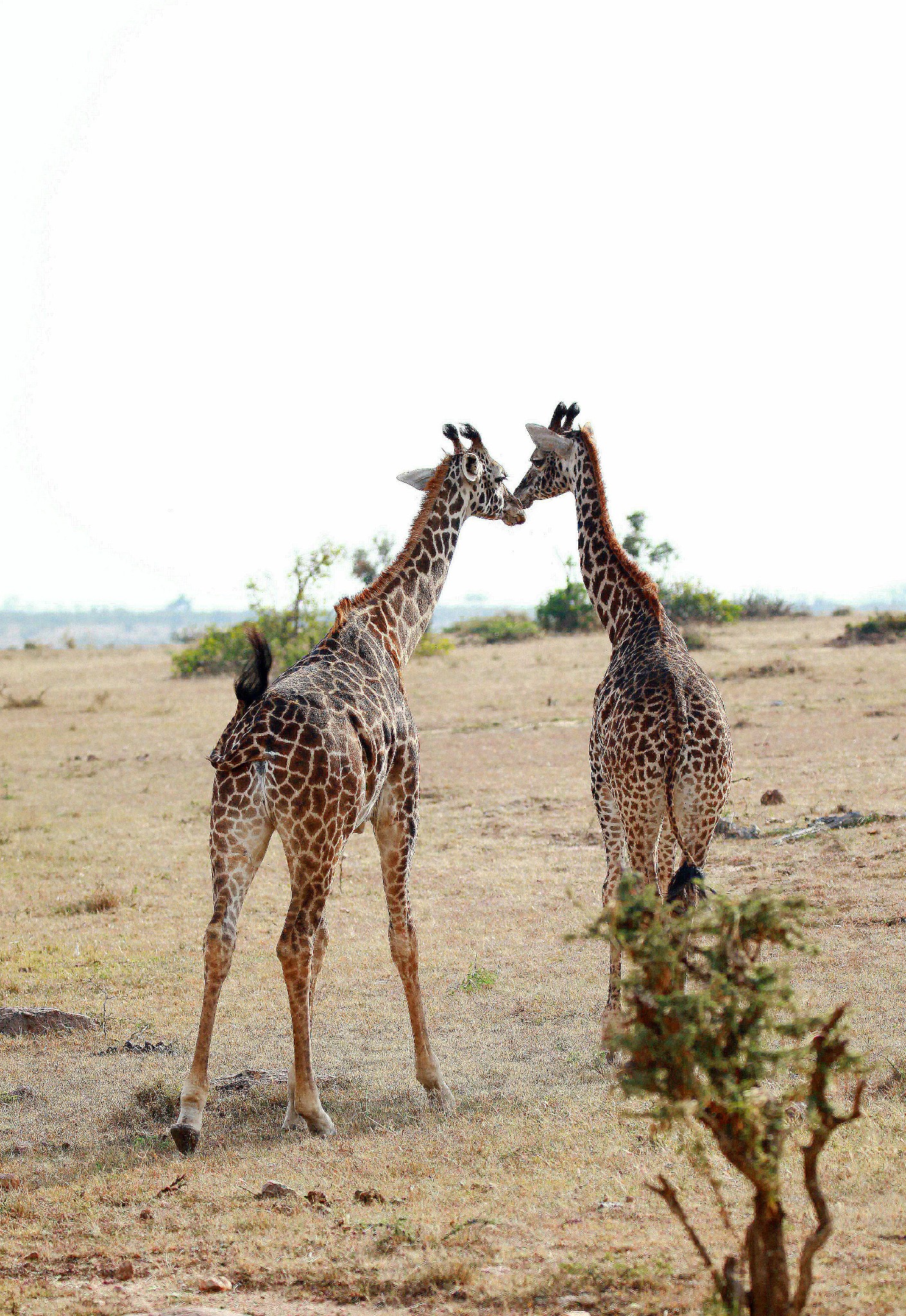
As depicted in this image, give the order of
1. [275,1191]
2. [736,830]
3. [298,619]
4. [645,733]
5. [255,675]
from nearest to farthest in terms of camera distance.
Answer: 1. [275,1191]
2. [255,675]
3. [645,733]
4. [736,830]
5. [298,619]

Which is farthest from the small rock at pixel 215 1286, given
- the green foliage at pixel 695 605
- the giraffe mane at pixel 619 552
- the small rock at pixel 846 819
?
the green foliage at pixel 695 605

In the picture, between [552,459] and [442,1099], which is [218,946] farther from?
[552,459]

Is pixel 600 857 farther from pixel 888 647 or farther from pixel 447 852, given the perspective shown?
pixel 888 647

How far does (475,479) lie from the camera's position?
773 cm

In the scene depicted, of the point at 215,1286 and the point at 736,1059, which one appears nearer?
the point at 736,1059

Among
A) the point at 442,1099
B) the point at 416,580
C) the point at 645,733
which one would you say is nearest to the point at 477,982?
the point at 442,1099

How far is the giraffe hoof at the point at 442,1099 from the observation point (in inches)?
237

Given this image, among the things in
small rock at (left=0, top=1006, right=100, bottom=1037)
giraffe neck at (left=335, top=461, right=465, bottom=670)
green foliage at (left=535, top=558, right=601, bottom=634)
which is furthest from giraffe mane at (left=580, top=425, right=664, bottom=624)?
green foliage at (left=535, top=558, right=601, bottom=634)

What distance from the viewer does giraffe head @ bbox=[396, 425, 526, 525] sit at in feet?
25.2

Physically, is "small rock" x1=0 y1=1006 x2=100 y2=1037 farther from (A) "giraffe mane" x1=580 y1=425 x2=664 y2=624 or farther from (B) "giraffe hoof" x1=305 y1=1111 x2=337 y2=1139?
(A) "giraffe mane" x1=580 y1=425 x2=664 y2=624

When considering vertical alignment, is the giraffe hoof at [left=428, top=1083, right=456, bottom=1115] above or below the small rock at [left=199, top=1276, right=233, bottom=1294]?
below

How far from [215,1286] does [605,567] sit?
16.4ft

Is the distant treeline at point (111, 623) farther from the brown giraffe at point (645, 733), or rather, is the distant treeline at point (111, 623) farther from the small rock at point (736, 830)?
the brown giraffe at point (645, 733)

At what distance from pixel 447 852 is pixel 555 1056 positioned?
5.01m
